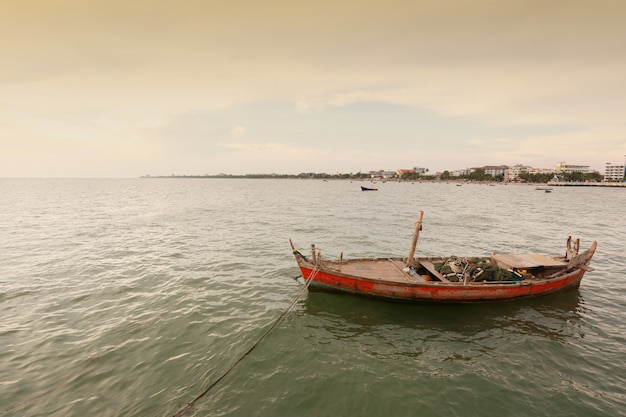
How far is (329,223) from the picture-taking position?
131 ft

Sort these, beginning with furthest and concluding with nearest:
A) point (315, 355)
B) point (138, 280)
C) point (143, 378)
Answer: point (138, 280) → point (315, 355) → point (143, 378)

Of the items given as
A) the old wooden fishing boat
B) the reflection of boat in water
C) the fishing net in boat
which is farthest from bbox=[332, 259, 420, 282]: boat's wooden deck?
the fishing net in boat

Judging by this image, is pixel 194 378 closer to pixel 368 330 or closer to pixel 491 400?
pixel 368 330

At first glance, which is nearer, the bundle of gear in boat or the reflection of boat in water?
the reflection of boat in water

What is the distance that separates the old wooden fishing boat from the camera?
13.7m

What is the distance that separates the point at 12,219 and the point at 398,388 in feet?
187

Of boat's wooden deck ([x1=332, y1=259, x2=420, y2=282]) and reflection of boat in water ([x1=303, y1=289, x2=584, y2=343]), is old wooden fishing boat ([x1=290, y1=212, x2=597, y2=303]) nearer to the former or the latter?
boat's wooden deck ([x1=332, y1=259, x2=420, y2=282])

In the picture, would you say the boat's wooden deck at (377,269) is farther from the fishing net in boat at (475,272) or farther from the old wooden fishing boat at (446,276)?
the fishing net in boat at (475,272)

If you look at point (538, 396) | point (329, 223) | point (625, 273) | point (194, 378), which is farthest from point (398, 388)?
point (329, 223)

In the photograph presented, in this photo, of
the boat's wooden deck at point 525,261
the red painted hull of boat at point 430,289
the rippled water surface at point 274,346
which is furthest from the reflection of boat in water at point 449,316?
the boat's wooden deck at point 525,261

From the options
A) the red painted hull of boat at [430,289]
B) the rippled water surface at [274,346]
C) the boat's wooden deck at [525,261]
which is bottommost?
the rippled water surface at [274,346]

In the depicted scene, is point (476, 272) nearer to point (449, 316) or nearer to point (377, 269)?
point (449, 316)

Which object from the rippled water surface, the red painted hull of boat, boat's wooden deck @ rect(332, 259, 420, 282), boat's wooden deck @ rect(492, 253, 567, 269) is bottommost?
the rippled water surface

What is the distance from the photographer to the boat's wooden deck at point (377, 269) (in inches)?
577
